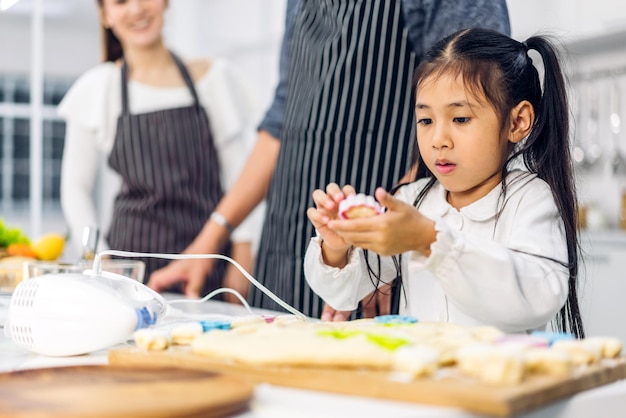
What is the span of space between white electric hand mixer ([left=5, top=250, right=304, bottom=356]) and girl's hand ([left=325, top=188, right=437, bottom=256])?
26cm

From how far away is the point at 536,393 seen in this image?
23.2 inches

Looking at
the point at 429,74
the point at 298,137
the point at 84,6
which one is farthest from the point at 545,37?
the point at 84,6

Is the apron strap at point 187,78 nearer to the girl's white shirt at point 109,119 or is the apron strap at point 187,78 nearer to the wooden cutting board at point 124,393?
the girl's white shirt at point 109,119

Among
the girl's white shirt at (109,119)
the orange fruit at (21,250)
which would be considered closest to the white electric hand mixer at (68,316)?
the orange fruit at (21,250)

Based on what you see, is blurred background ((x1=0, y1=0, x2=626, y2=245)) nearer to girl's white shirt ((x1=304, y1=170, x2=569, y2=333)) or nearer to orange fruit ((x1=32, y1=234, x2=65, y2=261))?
girl's white shirt ((x1=304, y1=170, x2=569, y2=333))

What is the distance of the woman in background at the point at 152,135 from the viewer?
245cm

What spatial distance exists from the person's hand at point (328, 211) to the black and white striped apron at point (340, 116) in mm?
531

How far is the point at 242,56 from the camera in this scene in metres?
4.91

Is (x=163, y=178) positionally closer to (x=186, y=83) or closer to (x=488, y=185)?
(x=186, y=83)

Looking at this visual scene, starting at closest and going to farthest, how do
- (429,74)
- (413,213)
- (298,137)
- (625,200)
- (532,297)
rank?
(413,213), (532,297), (429,74), (298,137), (625,200)

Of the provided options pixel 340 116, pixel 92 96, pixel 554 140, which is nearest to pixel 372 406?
pixel 554 140

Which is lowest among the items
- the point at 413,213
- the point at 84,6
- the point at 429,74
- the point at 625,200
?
the point at 625,200

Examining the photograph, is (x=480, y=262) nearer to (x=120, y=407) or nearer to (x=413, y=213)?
(x=413, y=213)

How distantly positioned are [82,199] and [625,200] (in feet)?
7.08
